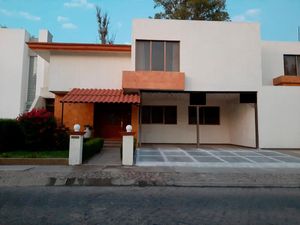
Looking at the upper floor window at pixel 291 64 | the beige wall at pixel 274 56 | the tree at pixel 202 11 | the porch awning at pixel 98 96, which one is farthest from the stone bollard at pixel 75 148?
the tree at pixel 202 11

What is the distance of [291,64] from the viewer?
18547 mm

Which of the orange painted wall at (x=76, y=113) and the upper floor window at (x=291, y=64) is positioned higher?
the upper floor window at (x=291, y=64)

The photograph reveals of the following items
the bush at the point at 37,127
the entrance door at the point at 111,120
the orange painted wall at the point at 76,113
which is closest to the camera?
the bush at the point at 37,127

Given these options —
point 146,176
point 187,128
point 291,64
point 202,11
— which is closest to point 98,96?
point 146,176

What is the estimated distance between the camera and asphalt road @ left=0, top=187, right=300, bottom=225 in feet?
14.6

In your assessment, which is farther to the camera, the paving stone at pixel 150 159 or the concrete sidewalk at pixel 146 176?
the paving stone at pixel 150 159

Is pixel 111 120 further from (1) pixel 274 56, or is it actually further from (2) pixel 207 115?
(1) pixel 274 56

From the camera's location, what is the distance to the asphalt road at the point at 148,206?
4446 mm

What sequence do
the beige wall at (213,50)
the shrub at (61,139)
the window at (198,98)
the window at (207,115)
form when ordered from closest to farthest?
the shrub at (61,139)
the beige wall at (213,50)
the window at (198,98)
the window at (207,115)

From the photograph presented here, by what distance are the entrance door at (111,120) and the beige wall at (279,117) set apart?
29.4 feet

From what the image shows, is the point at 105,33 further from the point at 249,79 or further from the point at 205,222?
the point at 205,222

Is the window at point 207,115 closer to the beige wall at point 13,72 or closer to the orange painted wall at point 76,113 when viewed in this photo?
the orange painted wall at point 76,113

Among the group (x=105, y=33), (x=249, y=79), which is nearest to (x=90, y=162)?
(x=249, y=79)

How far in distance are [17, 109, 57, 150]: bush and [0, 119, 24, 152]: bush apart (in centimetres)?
71
